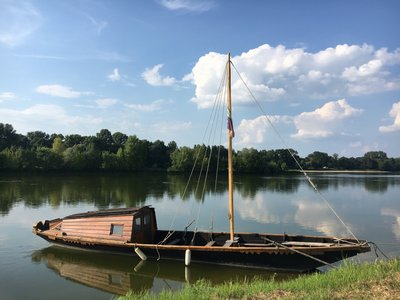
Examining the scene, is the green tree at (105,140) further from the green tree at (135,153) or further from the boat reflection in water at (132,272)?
the boat reflection in water at (132,272)

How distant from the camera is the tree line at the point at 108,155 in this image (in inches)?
3647

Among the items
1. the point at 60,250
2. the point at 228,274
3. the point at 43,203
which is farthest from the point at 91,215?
the point at 43,203

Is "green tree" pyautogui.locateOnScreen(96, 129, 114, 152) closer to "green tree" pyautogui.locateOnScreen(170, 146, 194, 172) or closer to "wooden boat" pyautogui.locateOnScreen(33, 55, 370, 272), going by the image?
"green tree" pyautogui.locateOnScreen(170, 146, 194, 172)

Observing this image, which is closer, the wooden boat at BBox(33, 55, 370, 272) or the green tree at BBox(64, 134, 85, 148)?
the wooden boat at BBox(33, 55, 370, 272)

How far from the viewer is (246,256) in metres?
17.1

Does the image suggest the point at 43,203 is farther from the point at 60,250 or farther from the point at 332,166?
the point at 332,166

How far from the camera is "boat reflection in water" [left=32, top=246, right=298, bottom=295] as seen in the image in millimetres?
15911

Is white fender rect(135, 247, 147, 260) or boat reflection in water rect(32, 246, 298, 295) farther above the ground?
white fender rect(135, 247, 147, 260)

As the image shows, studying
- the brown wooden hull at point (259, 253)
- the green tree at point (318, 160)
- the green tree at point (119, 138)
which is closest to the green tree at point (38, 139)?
the green tree at point (119, 138)

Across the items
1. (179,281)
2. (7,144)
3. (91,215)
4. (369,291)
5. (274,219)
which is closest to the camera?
(369,291)

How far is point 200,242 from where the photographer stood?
20.6 m

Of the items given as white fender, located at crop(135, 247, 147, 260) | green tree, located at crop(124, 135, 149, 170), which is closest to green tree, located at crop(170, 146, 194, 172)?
green tree, located at crop(124, 135, 149, 170)

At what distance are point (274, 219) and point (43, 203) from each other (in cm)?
2252

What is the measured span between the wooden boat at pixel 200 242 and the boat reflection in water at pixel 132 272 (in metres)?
0.44
